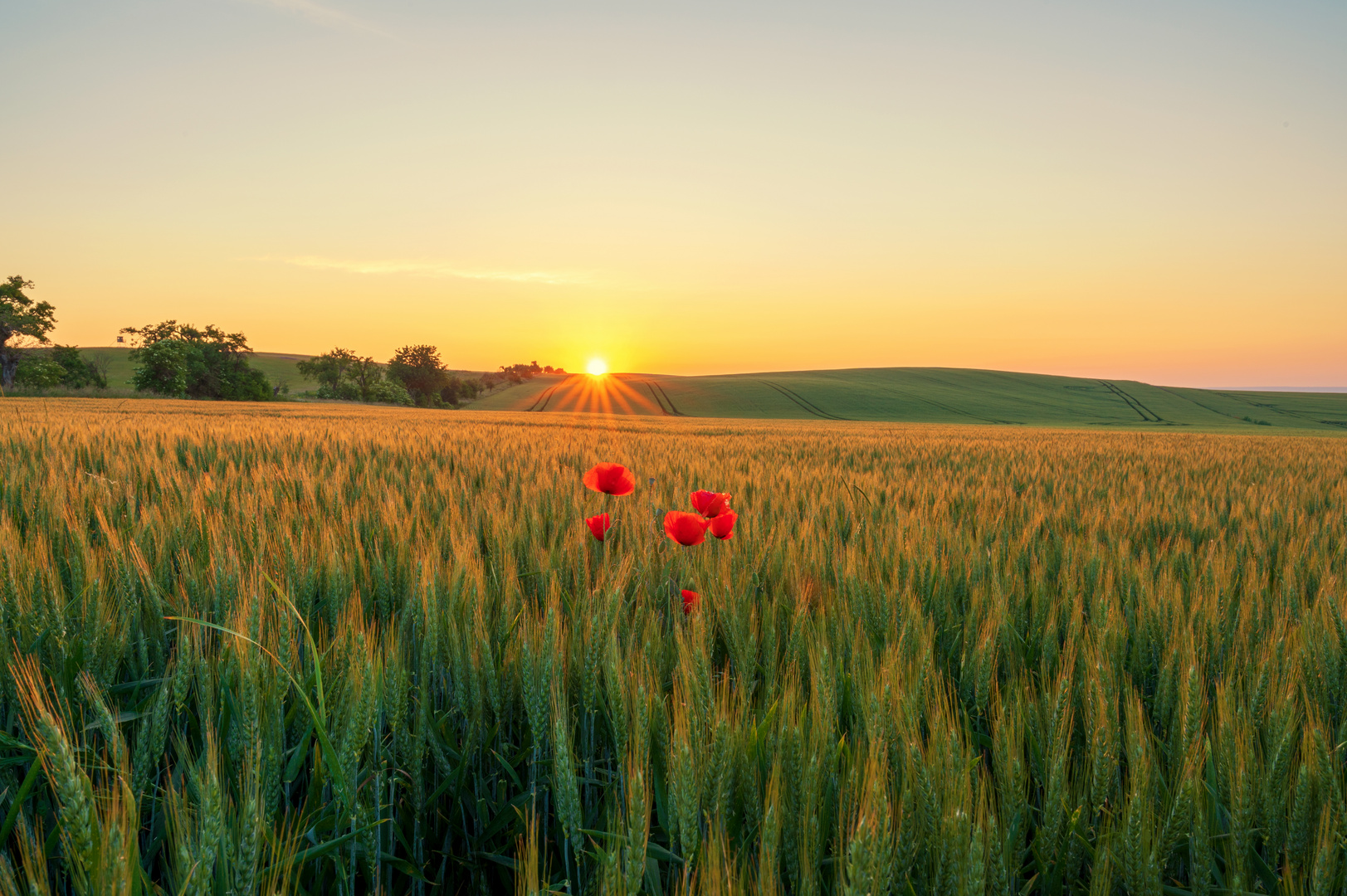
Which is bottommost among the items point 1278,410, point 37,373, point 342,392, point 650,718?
point 650,718

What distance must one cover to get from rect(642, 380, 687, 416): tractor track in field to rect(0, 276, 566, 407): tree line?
22.2 metres

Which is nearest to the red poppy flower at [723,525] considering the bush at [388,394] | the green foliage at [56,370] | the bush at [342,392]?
the green foliage at [56,370]

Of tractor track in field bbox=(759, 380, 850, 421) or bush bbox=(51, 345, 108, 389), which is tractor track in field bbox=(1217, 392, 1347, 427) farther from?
bush bbox=(51, 345, 108, 389)

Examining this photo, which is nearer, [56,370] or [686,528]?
[686,528]

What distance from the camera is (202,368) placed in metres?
51.4

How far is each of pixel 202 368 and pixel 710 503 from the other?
6227cm

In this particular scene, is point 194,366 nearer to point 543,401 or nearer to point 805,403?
point 543,401

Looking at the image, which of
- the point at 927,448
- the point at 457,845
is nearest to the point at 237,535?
the point at 457,845

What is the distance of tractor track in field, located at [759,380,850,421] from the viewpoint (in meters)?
50.4

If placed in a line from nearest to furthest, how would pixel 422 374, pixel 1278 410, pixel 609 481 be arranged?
pixel 609 481 < pixel 1278 410 < pixel 422 374

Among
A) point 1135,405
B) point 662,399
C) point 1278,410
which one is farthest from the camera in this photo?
point 1135,405

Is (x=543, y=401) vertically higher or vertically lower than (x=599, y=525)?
higher

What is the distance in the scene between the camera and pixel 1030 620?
Answer: 1.51 meters

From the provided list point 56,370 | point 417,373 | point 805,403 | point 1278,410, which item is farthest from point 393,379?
point 1278,410
